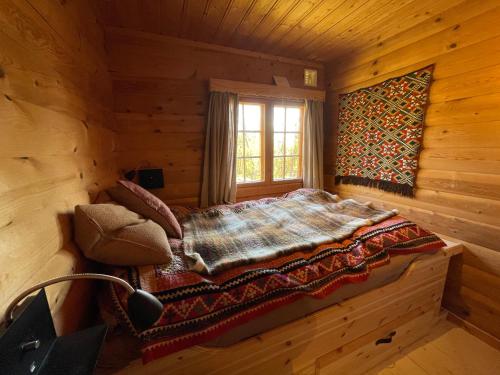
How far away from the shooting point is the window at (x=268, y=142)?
2.59m

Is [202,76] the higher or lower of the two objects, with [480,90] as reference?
higher

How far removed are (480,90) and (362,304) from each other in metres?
1.67

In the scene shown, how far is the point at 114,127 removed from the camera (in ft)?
6.76

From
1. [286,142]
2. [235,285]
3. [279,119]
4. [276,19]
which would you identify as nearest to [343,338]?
[235,285]

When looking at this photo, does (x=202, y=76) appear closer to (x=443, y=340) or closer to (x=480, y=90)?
(x=480, y=90)

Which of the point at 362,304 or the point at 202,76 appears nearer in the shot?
the point at 362,304

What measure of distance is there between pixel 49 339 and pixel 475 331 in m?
2.58

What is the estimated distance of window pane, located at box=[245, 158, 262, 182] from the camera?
2678 mm

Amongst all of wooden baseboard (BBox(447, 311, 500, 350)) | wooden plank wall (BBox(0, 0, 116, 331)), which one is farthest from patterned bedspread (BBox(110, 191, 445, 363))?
wooden baseboard (BBox(447, 311, 500, 350))

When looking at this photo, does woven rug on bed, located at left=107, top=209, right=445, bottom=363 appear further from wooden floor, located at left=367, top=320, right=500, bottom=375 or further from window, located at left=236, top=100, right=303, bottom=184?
window, located at left=236, top=100, right=303, bottom=184

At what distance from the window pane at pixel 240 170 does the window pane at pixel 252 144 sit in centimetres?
11

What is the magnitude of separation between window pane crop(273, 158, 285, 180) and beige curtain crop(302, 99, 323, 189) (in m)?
0.28

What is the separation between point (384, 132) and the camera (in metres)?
2.17

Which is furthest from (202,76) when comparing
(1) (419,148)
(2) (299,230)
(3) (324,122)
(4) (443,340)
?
(4) (443,340)
